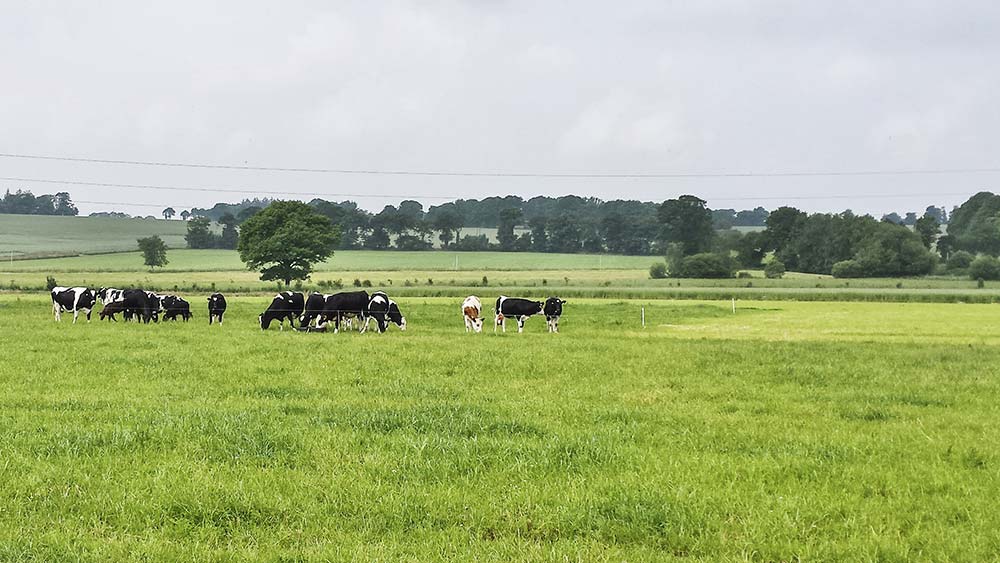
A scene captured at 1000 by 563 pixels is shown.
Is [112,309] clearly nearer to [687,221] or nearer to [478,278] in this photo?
[478,278]

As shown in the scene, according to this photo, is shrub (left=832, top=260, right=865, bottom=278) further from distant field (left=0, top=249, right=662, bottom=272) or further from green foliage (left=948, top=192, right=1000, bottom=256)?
distant field (left=0, top=249, right=662, bottom=272)

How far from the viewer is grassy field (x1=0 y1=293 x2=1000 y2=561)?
7438 mm

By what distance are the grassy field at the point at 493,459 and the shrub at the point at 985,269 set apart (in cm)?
7626

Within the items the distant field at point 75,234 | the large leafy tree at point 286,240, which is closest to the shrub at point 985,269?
the large leafy tree at point 286,240

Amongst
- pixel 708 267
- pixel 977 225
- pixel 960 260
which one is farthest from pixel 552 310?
pixel 977 225

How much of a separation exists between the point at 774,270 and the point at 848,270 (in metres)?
7.76

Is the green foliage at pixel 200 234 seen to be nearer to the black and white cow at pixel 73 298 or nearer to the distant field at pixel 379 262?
the distant field at pixel 379 262

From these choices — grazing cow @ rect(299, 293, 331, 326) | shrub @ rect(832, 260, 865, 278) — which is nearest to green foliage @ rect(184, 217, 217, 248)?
shrub @ rect(832, 260, 865, 278)

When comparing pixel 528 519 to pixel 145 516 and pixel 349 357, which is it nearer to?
pixel 145 516

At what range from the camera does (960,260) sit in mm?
95188

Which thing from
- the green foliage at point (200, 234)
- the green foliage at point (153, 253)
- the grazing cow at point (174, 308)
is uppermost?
the green foliage at point (200, 234)

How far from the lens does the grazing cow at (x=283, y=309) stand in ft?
115

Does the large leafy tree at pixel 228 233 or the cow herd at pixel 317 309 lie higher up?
the large leafy tree at pixel 228 233

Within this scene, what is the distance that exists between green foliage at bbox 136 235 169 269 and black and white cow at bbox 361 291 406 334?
64.6 meters
